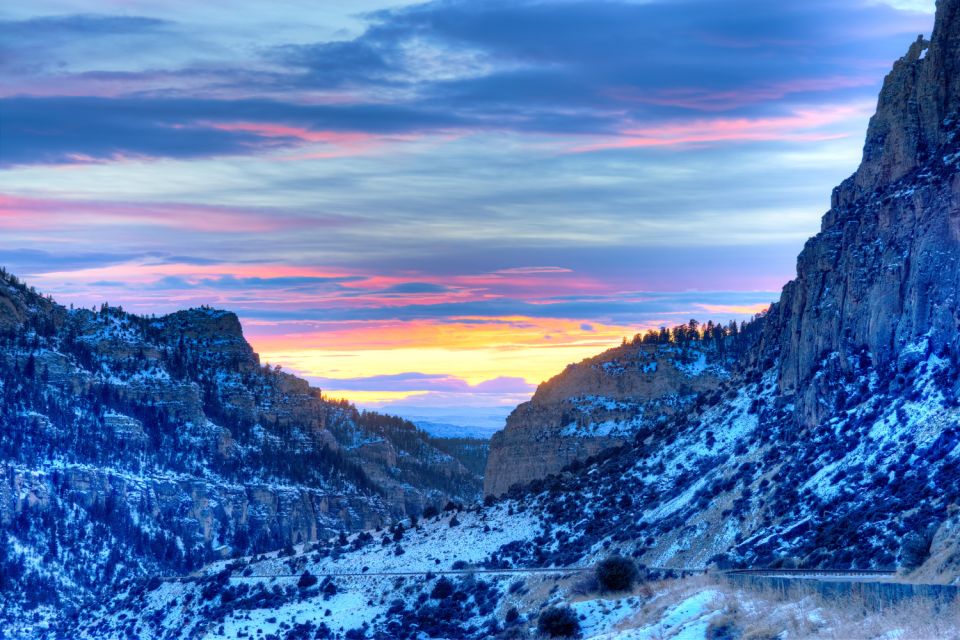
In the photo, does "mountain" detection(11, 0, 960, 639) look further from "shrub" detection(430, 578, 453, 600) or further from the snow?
the snow

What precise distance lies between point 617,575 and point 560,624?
23.1 feet

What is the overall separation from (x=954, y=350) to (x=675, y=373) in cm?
9045

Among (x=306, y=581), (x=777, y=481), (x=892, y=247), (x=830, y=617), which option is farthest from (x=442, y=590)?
(x=830, y=617)

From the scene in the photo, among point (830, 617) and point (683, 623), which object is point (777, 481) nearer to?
point (683, 623)

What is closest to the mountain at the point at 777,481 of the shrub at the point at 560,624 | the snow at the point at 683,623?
the shrub at the point at 560,624

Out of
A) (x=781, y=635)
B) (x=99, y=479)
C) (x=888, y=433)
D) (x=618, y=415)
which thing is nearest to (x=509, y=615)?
(x=888, y=433)

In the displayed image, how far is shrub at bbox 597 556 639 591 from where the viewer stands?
213ft

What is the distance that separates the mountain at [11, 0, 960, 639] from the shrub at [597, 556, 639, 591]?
4.83 metres

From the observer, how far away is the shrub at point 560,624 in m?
58.7

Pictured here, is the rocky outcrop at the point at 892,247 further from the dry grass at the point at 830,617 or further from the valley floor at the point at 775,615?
the dry grass at the point at 830,617

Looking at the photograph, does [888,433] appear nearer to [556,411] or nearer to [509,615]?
[509,615]

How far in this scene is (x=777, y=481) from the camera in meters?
86.2

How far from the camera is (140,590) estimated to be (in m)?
126

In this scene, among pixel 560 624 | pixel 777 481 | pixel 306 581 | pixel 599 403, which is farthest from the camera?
pixel 599 403
